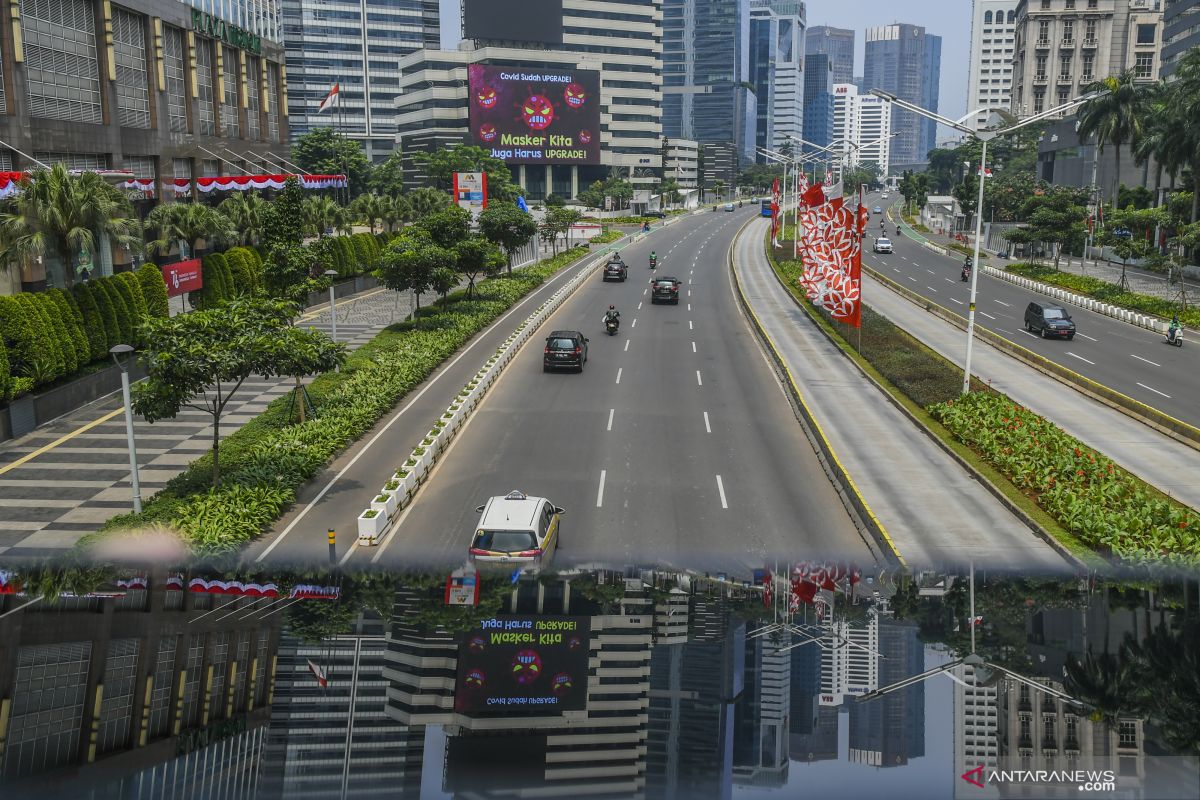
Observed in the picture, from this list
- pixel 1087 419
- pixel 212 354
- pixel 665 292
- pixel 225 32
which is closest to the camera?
pixel 212 354

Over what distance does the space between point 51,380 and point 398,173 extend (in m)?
121

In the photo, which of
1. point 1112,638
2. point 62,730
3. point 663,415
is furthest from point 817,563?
point 663,415

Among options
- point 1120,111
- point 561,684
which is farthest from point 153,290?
point 1120,111

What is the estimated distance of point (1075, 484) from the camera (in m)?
27.5

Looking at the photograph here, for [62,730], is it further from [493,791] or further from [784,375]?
[784,375]

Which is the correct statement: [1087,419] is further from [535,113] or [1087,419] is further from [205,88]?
[535,113]

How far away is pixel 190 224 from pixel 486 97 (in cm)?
12030

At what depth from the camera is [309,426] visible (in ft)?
114

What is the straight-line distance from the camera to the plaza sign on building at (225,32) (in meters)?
74.6

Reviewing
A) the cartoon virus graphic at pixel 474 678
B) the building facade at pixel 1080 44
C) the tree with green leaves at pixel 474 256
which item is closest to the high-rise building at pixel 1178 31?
the building facade at pixel 1080 44

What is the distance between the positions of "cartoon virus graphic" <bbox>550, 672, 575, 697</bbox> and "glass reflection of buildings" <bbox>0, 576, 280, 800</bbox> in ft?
10.4

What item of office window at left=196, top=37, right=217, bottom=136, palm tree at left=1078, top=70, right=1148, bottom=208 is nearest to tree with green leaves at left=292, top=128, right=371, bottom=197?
office window at left=196, top=37, right=217, bottom=136

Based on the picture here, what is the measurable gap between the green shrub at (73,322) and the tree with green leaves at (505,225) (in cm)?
3614

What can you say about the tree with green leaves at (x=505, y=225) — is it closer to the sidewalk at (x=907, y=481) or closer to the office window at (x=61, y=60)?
the office window at (x=61, y=60)
